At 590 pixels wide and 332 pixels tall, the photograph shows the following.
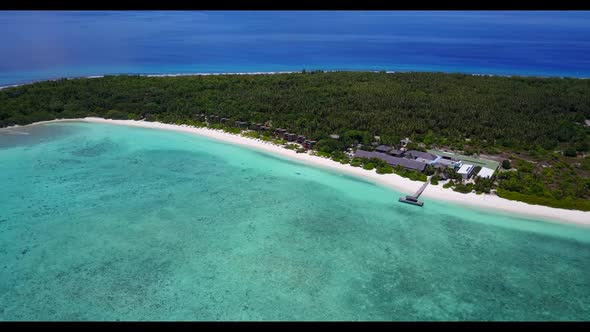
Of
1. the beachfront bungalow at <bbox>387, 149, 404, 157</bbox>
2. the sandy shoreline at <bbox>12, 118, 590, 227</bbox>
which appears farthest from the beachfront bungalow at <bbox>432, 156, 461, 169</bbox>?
the beachfront bungalow at <bbox>387, 149, 404, 157</bbox>

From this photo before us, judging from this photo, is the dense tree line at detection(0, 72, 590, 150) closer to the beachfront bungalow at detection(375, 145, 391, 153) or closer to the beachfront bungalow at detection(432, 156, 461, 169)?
the beachfront bungalow at detection(375, 145, 391, 153)

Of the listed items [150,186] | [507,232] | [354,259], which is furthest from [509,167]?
[150,186]

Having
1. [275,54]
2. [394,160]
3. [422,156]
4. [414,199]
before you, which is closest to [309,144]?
[394,160]

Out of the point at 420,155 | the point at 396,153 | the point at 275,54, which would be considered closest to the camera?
the point at 420,155

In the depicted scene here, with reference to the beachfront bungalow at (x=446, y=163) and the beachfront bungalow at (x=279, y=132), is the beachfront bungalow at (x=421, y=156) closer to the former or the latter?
the beachfront bungalow at (x=446, y=163)

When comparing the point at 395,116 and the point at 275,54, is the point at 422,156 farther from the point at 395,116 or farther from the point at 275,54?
the point at 275,54
